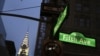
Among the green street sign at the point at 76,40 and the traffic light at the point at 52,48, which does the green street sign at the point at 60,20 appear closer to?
the traffic light at the point at 52,48

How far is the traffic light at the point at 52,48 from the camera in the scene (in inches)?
222

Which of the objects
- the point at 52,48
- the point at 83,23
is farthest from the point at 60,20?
the point at 83,23

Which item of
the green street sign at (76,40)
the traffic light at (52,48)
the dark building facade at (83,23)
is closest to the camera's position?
the traffic light at (52,48)

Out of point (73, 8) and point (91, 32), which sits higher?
point (73, 8)

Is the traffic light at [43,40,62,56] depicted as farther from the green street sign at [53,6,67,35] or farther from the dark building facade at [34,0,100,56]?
the dark building facade at [34,0,100,56]

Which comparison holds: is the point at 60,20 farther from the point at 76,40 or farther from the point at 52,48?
the point at 76,40

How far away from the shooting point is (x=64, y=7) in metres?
6.11

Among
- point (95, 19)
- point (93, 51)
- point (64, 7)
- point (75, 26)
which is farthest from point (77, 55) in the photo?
point (64, 7)

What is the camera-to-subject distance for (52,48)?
5.73 metres

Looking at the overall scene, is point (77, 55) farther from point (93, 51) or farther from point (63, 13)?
point (63, 13)

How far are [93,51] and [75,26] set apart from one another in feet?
23.8

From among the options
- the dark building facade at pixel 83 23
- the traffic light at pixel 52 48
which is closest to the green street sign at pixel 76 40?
the traffic light at pixel 52 48

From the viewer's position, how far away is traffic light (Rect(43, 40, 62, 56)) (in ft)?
18.5

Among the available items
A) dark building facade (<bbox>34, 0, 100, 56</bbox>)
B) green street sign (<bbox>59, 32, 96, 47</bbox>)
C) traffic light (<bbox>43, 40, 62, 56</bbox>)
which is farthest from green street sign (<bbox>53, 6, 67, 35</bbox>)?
dark building facade (<bbox>34, 0, 100, 56</bbox>)
